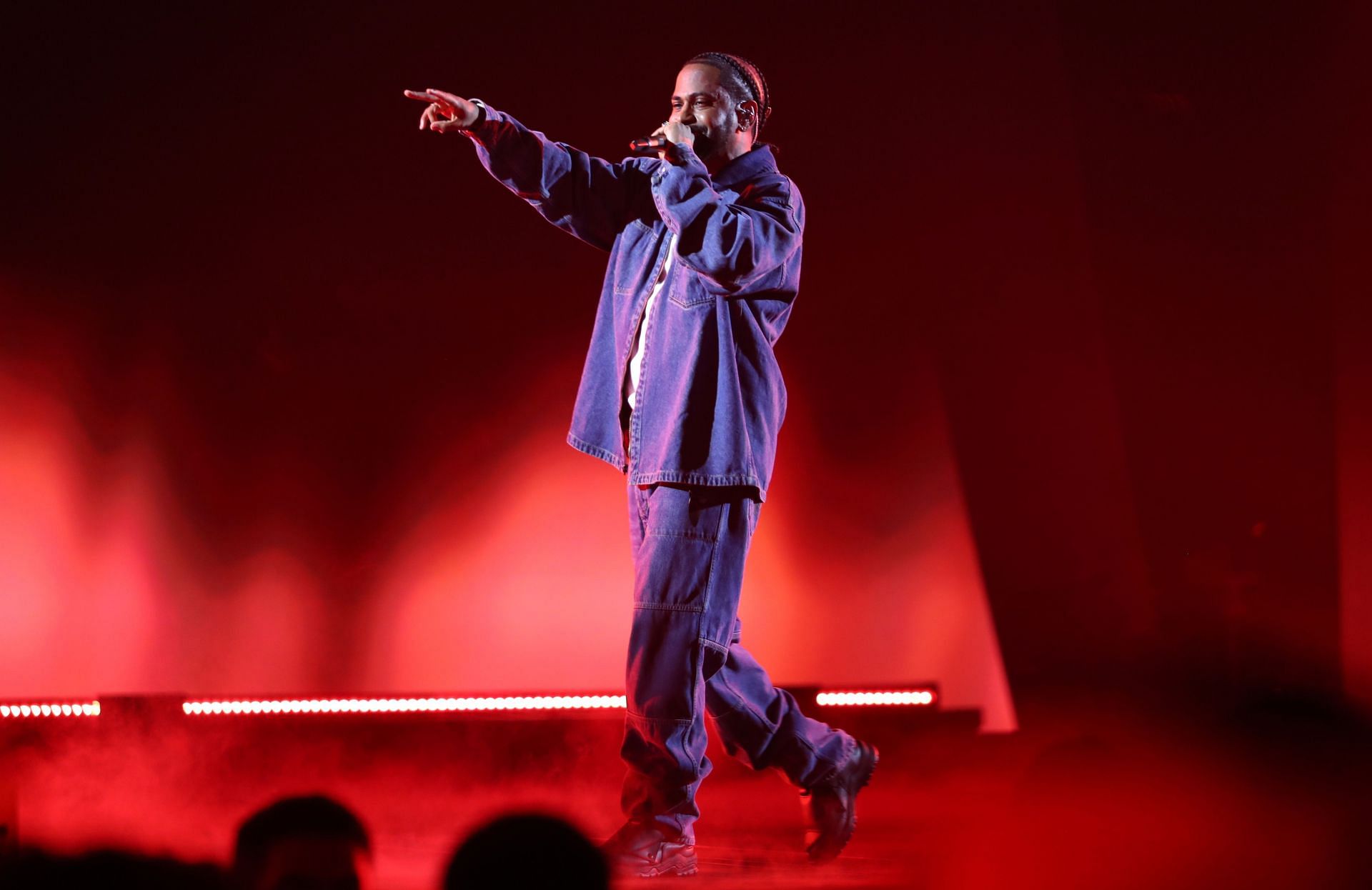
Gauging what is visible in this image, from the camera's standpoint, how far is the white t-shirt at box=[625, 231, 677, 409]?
1.70 meters

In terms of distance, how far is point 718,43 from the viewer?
2.68 m

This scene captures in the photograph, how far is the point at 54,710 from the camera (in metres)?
2.01

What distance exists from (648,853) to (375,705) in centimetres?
78

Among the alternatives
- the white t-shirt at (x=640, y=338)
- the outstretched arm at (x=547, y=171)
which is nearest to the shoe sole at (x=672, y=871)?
the white t-shirt at (x=640, y=338)

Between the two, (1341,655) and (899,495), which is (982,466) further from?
(1341,655)

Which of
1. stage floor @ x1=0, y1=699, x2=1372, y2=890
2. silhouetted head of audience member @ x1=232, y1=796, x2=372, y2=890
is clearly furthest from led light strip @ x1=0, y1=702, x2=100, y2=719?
silhouetted head of audience member @ x1=232, y1=796, x2=372, y2=890

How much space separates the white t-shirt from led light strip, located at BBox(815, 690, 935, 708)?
2.67 feet

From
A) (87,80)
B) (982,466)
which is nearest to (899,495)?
(982,466)

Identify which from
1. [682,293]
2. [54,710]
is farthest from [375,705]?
[682,293]

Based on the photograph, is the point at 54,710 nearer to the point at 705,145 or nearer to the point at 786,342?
the point at 705,145

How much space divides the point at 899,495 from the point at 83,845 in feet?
5.79

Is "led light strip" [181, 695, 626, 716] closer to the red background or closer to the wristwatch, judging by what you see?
the red background

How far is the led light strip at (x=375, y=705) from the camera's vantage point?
6.74 feet

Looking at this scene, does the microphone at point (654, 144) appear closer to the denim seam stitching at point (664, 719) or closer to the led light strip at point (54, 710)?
the denim seam stitching at point (664, 719)
